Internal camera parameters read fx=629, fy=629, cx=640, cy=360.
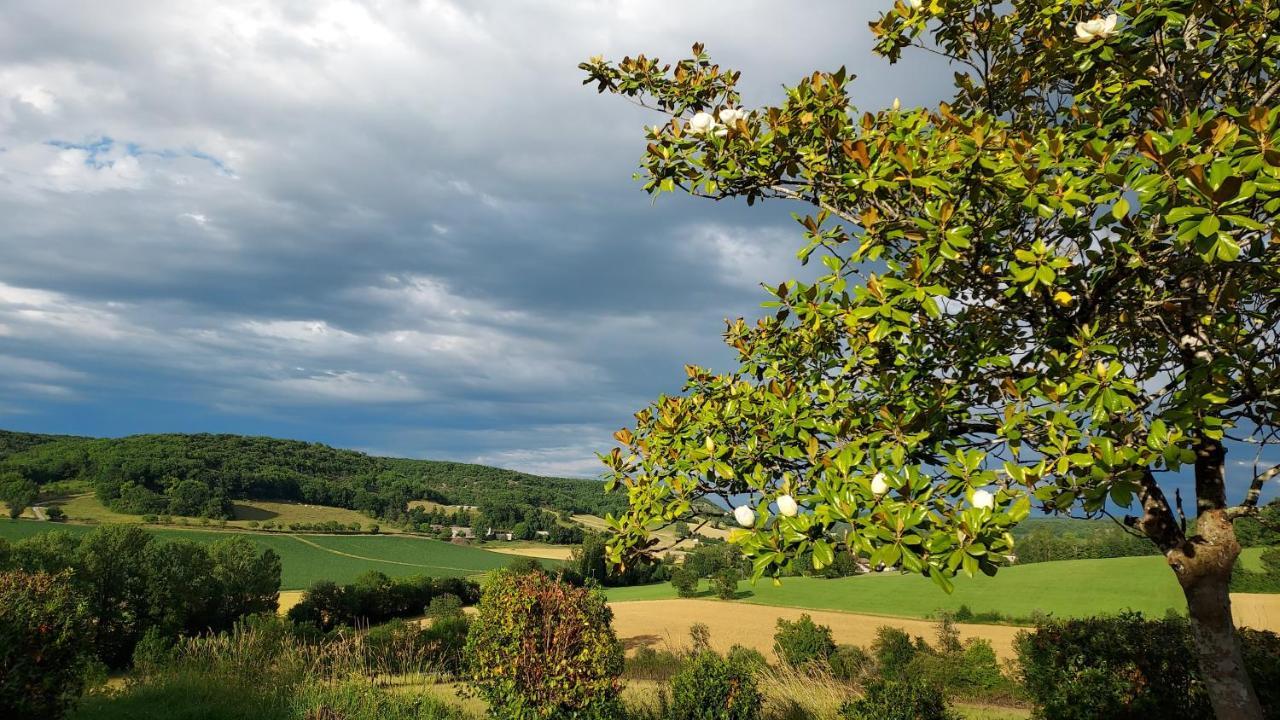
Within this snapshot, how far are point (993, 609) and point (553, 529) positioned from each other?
7415cm

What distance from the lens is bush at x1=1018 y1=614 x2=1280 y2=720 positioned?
9883mm

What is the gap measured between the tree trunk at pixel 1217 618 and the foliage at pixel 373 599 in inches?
1777

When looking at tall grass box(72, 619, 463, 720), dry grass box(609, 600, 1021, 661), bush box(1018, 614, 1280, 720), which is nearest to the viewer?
bush box(1018, 614, 1280, 720)

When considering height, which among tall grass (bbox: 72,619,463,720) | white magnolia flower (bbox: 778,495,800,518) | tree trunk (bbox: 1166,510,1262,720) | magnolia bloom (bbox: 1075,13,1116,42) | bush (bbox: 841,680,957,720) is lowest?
tall grass (bbox: 72,619,463,720)

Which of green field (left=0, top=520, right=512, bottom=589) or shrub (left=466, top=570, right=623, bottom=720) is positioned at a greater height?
shrub (left=466, top=570, right=623, bottom=720)

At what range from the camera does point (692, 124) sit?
4996 mm

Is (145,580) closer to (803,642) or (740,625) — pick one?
(740,625)

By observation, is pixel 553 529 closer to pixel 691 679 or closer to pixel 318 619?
pixel 318 619

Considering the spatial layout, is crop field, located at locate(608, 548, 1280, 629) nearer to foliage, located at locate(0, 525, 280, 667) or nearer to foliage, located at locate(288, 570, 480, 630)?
foliage, located at locate(288, 570, 480, 630)

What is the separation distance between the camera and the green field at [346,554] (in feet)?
214

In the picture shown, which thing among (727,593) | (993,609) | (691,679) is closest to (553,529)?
(727,593)

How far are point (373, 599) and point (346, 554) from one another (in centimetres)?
3118

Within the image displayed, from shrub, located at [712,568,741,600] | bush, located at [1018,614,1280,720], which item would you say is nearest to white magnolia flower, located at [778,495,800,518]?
bush, located at [1018,614,1280,720]

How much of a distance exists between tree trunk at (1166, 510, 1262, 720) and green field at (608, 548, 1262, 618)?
4297cm
